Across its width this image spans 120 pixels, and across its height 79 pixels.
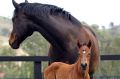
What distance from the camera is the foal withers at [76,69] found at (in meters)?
5.91

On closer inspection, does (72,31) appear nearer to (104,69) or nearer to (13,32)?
(13,32)

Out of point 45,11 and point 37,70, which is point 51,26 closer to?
point 45,11

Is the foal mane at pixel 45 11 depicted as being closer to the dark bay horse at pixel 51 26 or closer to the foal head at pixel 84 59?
the dark bay horse at pixel 51 26

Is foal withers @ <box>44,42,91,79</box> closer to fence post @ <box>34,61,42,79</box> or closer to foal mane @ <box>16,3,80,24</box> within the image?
foal mane @ <box>16,3,80,24</box>

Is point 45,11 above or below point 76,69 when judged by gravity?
above

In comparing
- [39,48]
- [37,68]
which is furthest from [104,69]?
[39,48]

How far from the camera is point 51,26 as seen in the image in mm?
7461

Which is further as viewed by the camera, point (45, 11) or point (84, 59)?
point (45, 11)

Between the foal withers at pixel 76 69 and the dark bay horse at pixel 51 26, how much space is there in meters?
0.52

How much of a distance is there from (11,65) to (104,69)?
4.29 meters

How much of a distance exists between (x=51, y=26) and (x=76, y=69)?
145 cm

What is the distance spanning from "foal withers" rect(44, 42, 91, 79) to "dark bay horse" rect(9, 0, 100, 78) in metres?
0.52

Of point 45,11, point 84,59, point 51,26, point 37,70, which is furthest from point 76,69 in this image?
point 37,70

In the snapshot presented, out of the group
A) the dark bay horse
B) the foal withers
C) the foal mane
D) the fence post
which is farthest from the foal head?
the fence post
